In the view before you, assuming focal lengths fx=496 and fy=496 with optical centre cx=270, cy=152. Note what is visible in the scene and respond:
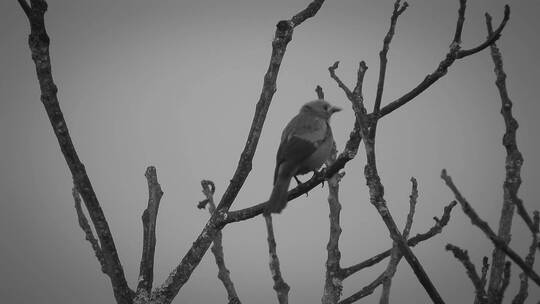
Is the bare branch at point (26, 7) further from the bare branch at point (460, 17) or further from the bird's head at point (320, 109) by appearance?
the bird's head at point (320, 109)

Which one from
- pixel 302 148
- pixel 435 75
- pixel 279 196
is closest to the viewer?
pixel 435 75

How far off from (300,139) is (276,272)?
2676 mm

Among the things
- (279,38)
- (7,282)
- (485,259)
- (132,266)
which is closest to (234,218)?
(279,38)

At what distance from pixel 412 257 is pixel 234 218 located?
1.58m

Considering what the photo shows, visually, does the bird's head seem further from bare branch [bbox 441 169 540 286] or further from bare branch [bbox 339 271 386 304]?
bare branch [bbox 441 169 540 286]

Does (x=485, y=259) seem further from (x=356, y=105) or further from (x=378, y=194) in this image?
(x=356, y=105)

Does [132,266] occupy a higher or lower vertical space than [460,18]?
higher

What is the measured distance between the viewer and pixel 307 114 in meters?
7.33

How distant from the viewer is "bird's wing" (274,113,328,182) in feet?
20.4

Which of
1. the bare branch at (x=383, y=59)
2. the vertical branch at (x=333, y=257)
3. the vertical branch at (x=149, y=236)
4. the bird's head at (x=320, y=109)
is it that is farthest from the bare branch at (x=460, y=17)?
the bird's head at (x=320, y=109)

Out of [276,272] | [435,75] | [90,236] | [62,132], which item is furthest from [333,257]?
[62,132]

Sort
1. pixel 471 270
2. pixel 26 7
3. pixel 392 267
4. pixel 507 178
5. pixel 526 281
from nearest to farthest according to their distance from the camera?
1. pixel 471 270
2. pixel 526 281
3. pixel 507 178
4. pixel 26 7
5. pixel 392 267

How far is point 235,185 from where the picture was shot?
3.78m

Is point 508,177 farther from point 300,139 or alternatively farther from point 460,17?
point 300,139
